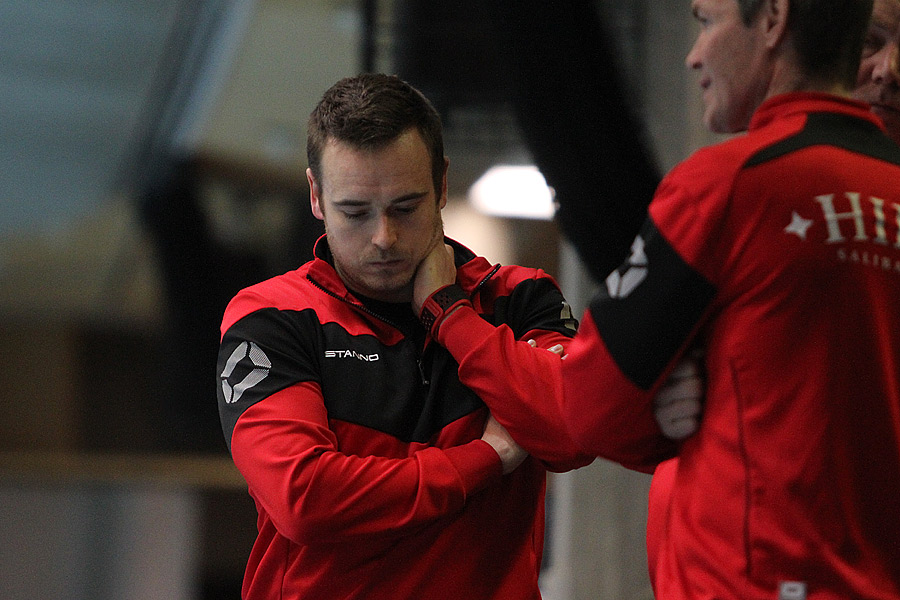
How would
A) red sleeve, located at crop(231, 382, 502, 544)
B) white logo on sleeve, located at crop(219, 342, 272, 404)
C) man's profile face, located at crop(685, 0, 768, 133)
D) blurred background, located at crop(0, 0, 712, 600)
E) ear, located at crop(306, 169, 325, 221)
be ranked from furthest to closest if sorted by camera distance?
1. blurred background, located at crop(0, 0, 712, 600)
2. ear, located at crop(306, 169, 325, 221)
3. white logo on sleeve, located at crop(219, 342, 272, 404)
4. red sleeve, located at crop(231, 382, 502, 544)
5. man's profile face, located at crop(685, 0, 768, 133)

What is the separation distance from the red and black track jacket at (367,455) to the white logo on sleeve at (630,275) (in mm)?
343

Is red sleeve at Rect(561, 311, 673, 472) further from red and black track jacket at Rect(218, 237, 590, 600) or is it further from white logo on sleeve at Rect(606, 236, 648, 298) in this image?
red and black track jacket at Rect(218, 237, 590, 600)

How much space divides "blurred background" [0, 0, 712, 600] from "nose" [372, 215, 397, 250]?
4.16 meters

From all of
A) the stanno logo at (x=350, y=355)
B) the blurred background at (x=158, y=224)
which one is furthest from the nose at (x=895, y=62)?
the blurred background at (x=158, y=224)

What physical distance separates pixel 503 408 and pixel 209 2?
5.64 metres

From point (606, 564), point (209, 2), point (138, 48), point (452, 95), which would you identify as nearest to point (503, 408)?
point (606, 564)

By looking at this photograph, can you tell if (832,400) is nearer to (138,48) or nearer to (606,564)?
(606,564)

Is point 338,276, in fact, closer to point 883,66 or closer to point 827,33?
point 827,33

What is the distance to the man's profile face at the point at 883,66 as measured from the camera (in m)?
1.62

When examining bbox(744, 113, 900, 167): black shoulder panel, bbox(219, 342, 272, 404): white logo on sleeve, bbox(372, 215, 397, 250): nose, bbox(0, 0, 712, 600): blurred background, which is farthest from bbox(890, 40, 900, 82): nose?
bbox(0, 0, 712, 600): blurred background

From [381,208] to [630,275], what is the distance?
1.72ft

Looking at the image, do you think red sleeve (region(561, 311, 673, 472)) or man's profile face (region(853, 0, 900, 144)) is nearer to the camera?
red sleeve (region(561, 311, 673, 472))

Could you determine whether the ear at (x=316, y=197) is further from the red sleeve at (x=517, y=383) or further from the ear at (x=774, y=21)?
the ear at (x=774, y=21)

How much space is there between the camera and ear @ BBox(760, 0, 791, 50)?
3.56 feet
